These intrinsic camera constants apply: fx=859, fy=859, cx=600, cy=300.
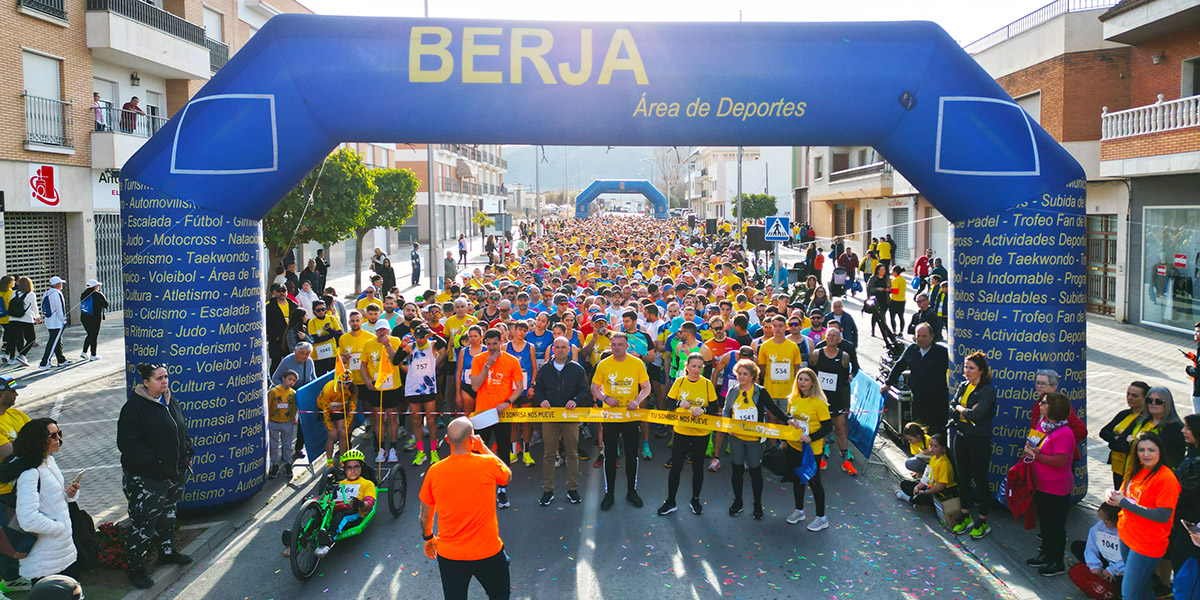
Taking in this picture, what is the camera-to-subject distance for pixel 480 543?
5.19 m

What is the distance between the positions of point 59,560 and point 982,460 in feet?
23.2

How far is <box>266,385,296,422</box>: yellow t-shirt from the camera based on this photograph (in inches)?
357

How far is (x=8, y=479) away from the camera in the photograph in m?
5.52

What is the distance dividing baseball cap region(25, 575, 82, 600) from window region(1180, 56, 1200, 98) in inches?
817

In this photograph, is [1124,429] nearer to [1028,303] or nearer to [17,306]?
[1028,303]

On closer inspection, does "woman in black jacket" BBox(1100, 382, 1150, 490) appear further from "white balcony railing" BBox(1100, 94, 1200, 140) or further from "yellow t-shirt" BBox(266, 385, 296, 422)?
"white balcony railing" BBox(1100, 94, 1200, 140)

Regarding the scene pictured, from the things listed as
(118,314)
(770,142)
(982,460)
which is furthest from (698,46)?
(118,314)

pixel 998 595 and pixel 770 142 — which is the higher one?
pixel 770 142

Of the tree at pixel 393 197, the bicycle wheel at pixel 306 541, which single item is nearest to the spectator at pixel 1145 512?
the bicycle wheel at pixel 306 541

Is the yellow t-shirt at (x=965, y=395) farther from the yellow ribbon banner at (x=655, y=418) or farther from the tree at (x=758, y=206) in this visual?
the tree at (x=758, y=206)

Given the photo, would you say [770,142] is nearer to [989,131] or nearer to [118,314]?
[989,131]

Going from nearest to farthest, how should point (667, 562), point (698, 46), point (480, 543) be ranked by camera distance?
point (480, 543) → point (667, 562) → point (698, 46)

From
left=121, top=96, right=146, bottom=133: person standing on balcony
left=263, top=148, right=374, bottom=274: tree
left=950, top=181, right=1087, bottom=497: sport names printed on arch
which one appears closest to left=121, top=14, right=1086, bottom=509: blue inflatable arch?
left=950, top=181, right=1087, bottom=497: sport names printed on arch

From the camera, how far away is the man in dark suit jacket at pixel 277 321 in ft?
40.0
